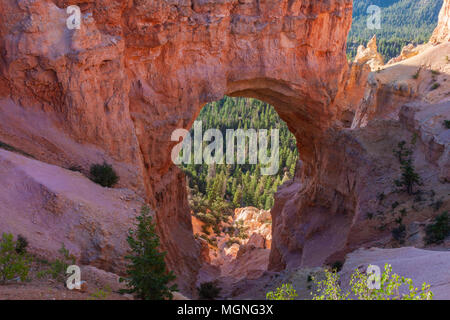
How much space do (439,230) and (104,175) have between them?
1260 cm

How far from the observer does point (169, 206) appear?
23.4m

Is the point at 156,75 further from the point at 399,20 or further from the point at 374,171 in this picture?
the point at 399,20

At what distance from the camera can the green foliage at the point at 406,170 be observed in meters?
17.4

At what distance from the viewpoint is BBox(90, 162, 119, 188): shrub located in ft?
50.1

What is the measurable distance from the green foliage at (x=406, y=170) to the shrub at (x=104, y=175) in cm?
1266

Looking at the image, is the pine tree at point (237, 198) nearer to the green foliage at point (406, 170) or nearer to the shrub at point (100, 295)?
the green foliage at point (406, 170)

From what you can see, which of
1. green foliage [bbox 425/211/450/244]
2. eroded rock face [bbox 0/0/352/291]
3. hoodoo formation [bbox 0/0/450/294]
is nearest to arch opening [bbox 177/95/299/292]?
hoodoo formation [bbox 0/0/450/294]

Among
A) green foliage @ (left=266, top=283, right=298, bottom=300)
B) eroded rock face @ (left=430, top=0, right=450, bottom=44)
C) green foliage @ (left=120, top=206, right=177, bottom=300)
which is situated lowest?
green foliage @ (left=266, top=283, right=298, bottom=300)

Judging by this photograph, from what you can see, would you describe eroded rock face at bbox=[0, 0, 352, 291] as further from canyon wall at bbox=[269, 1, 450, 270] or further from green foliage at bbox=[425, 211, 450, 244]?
green foliage at bbox=[425, 211, 450, 244]

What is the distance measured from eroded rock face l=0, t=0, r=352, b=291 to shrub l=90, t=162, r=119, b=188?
55cm

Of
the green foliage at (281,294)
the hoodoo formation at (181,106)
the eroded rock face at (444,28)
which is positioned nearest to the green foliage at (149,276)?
the green foliage at (281,294)

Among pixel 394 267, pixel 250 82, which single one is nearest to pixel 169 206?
pixel 250 82
